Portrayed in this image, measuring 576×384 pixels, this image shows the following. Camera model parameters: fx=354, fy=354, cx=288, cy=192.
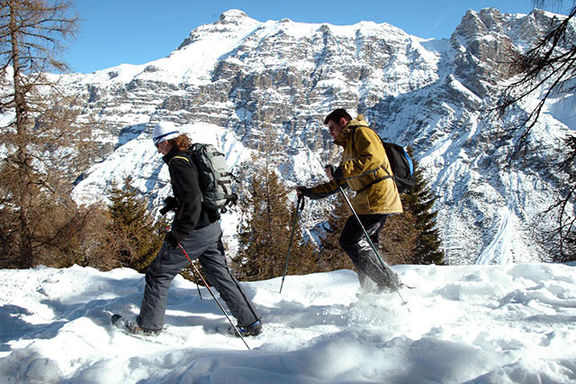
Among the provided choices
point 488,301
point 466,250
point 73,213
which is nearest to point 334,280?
point 488,301

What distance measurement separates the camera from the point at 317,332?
11.6 ft

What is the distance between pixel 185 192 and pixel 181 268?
83cm

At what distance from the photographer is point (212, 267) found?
12.1 ft

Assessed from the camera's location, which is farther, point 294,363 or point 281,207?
point 281,207

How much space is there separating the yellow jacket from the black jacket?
1.49m

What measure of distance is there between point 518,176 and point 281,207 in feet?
513

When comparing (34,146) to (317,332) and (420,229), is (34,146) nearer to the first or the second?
(317,332)

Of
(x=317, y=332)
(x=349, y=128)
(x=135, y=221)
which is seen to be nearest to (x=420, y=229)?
(x=135, y=221)

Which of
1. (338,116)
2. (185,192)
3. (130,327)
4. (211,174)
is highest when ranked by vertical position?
(338,116)

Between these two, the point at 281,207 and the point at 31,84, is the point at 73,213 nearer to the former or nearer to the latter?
the point at 31,84

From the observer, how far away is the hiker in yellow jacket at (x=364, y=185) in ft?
12.3

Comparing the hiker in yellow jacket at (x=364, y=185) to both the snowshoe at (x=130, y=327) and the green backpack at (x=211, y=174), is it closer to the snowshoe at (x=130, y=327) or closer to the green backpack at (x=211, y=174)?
the green backpack at (x=211, y=174)

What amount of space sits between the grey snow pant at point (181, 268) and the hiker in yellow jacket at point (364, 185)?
134cm

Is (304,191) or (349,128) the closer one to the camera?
(349,128)
